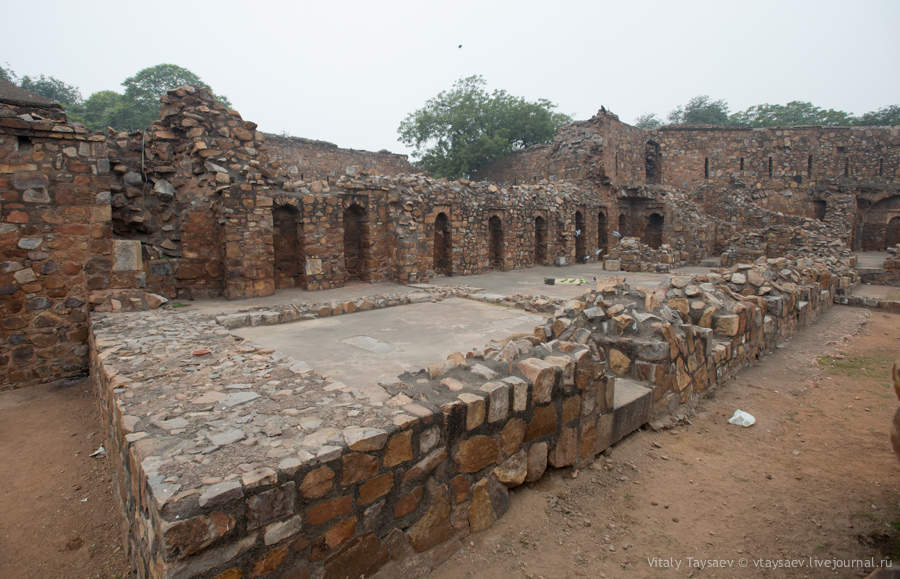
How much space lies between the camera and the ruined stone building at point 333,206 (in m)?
5.75

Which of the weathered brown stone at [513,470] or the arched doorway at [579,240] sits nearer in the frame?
the weathered brown stone at [513,470]

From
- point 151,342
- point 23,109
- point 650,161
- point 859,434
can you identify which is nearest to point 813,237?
point 650,161

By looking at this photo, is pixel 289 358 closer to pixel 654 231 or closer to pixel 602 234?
pixel 602 234

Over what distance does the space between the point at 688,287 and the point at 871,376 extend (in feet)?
7.98

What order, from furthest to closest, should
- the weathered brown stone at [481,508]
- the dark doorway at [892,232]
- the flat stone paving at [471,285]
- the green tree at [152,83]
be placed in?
the green tree at [152,83], the dark doorway at [892,232], the flat stone paving at [471,285], the weathered brown stone at [481,508]

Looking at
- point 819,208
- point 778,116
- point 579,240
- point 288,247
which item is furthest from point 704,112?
point 288,247

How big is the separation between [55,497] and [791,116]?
46986mm

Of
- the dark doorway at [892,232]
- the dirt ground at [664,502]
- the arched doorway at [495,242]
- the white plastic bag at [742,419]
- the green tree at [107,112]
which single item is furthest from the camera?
the green tree at [107,112]

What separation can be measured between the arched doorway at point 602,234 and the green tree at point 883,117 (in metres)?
29.2

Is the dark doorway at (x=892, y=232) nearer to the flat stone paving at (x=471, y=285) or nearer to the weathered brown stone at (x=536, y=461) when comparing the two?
the flat stone paving at (x=471, y=285)

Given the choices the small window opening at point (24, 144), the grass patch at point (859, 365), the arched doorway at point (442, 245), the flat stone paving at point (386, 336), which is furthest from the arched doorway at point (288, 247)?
the grass patch at point (859, 365)

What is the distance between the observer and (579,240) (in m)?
18.0

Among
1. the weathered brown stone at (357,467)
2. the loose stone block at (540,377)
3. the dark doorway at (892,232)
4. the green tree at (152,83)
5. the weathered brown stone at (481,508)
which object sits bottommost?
the weathered brown stone at (481,508)

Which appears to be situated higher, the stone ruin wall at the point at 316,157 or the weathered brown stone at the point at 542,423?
the stone ruin wall at the point at 316,157
